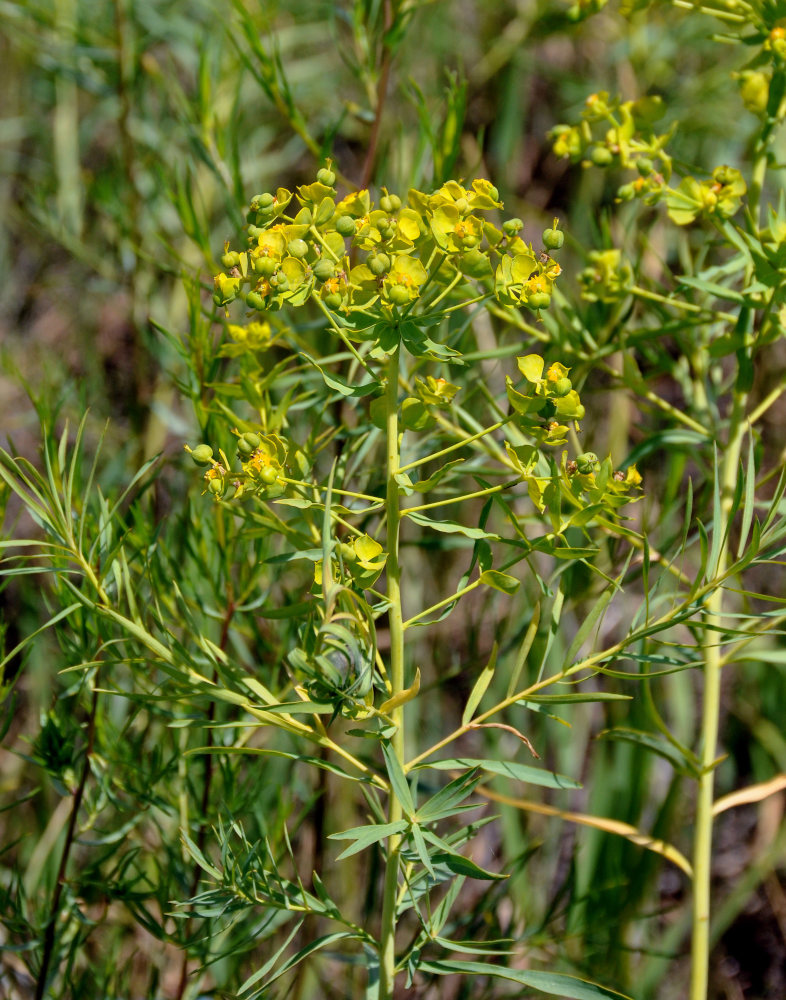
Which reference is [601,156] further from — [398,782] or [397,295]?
[398,782]

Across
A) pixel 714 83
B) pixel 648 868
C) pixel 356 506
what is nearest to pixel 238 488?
pixel 356 506

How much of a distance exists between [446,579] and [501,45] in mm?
792

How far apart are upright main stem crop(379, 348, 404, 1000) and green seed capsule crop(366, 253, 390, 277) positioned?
4cm

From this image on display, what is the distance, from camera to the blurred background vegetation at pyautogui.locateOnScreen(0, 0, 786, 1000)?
2.27ft

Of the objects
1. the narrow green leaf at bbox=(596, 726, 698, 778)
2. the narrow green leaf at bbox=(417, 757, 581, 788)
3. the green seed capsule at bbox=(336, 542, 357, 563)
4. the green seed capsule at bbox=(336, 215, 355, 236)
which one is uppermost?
the green seed capsule at bbox=(336, 215, 355, 236)

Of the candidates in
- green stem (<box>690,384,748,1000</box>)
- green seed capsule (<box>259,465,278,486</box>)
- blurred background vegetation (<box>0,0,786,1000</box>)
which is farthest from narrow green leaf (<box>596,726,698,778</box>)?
green seed capsule (<box>259,465,278,486</box>)

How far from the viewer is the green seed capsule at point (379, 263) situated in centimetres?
43

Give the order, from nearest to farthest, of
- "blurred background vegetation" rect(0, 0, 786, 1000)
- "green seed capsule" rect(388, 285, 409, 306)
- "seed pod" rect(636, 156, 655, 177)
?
"green seed capsule" rect(388, 285, 409, 306), "seed pod" rect(636, 156, 655, 177), "blurred background vegetation" rect(0, 0, 786, 1000)

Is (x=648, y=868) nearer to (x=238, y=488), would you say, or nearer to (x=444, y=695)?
(x=444, y=695)

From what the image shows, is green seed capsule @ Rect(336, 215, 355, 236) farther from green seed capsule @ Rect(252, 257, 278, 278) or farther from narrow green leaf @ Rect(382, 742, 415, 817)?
narrow green leaf @ Rect(382, 742, 415, 817)

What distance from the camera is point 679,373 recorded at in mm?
691

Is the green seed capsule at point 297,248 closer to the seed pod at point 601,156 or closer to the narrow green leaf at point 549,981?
the seed pod at point 601,156

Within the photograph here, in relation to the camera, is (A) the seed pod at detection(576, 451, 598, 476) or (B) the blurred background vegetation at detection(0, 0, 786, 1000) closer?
(A) the seed pod at detection(576, 451, 598, 476)

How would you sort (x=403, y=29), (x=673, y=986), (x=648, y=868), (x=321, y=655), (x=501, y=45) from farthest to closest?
(x=501, y=45), (x=673, y=986), (x=648, y=868), (x=403, y=29), (x=321, y=655)
